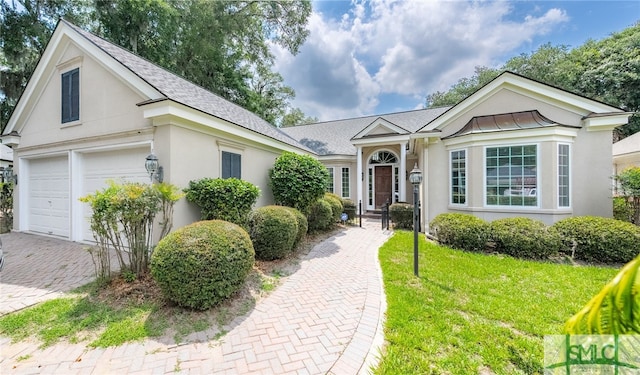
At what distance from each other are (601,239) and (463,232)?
311 centimetres

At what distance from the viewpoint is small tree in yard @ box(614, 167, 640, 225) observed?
7375 millimetres

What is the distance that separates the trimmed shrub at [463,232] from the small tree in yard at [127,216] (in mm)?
7757

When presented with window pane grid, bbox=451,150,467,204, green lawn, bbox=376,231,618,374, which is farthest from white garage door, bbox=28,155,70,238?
window pane grid, bbox=451,150,467,204

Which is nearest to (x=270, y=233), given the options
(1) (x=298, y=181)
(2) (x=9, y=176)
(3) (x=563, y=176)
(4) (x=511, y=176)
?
(1) (x=298, y=181)

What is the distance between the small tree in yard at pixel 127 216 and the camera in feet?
14.8

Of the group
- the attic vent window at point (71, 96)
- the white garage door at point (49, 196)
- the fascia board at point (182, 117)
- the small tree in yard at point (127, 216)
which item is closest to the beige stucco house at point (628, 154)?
the fascia board at point (182, 117)

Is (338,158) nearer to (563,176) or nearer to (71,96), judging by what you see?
(563,176)

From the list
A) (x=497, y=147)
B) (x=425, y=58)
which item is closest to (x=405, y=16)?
(x=425, y=58)

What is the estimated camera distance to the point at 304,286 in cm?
512

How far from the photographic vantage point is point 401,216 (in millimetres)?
10844

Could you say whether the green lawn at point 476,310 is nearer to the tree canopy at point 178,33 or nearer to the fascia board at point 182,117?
the fascia board at point 182,117

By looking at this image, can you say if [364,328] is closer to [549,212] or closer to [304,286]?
[304,286]

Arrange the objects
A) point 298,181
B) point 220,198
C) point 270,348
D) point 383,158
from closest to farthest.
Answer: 1. point 270,348
2. point 220,198
3. point 298,181
4. point 383,158
